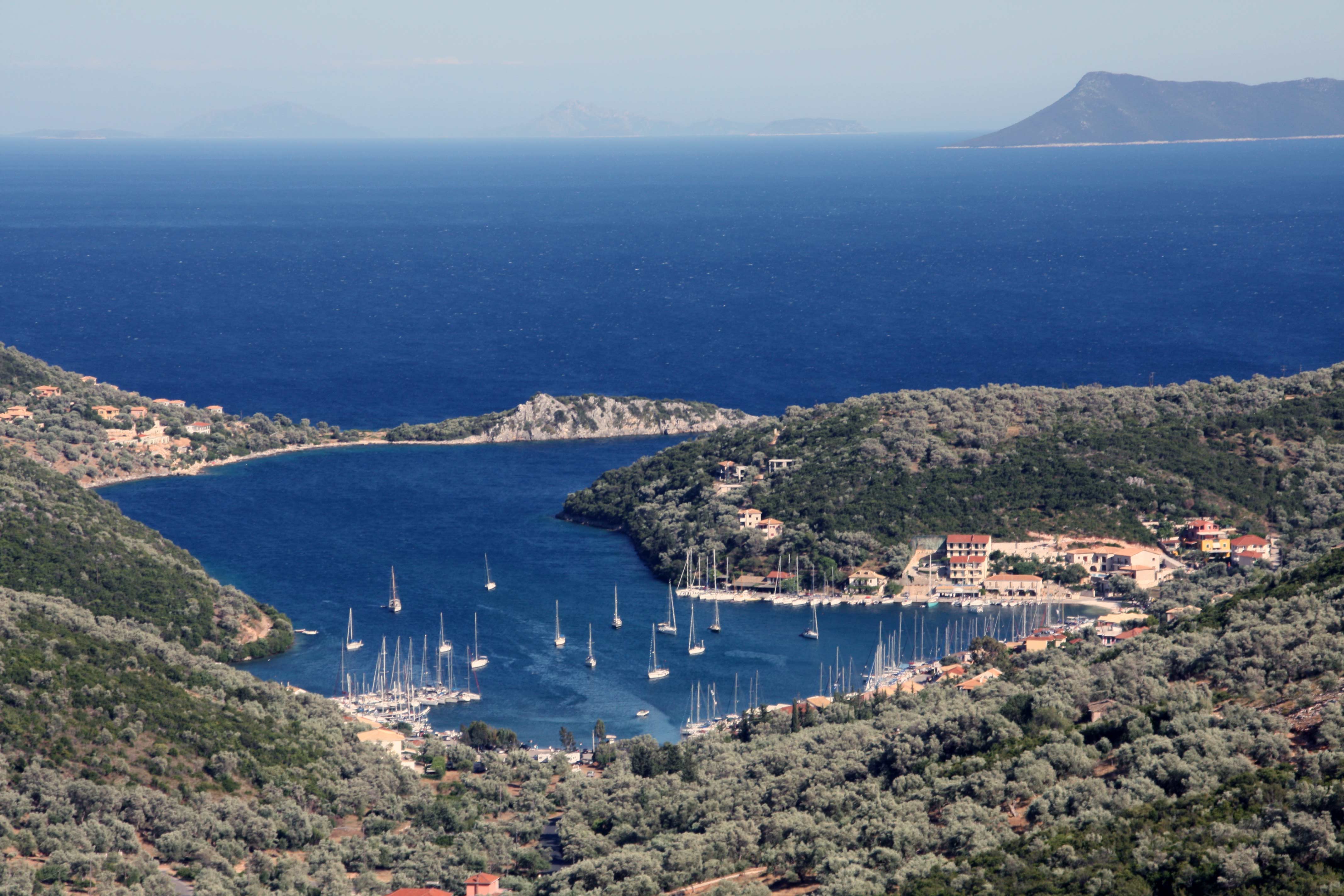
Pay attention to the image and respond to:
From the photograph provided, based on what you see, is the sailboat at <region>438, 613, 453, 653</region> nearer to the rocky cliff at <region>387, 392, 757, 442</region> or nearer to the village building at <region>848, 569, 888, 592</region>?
the village building at <region>848, 569, 888, 592</region>

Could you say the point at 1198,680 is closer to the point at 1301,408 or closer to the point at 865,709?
the point at 865,709

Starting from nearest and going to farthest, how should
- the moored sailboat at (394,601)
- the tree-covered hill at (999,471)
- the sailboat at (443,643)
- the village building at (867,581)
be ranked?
the sailboat at (443,643) < the moored sailboat at (394,601) < the village building at (867,581) < the tree-covered hill at (999,471)

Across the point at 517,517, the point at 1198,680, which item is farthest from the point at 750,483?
the point at 1198,680

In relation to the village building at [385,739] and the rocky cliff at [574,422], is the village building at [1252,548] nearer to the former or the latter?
the village building at [385,739]

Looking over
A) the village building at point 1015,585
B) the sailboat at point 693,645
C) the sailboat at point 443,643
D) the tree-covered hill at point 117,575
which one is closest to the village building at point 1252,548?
the village building at point 1015,585

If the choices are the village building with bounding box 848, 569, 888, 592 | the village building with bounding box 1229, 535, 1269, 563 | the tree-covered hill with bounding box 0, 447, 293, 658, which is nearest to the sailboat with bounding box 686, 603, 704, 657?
the village building with bounding box 848, 569, 888, 592
